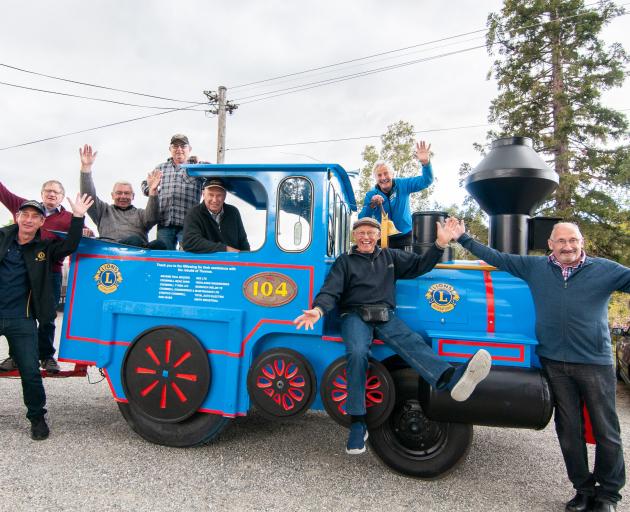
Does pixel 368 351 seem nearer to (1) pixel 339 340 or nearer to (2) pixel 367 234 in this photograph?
(1) pixel 339 340

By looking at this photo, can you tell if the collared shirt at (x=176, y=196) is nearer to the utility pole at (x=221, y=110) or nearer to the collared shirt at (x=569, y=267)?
the collared shirt at (x=569, y=267)

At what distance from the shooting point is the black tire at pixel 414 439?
317 cm

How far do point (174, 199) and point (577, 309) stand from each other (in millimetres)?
3541

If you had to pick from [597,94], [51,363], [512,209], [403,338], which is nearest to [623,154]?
[597,94]

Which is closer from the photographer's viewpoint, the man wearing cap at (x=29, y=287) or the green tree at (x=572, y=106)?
the man wearing cap at (x=29, y=287)

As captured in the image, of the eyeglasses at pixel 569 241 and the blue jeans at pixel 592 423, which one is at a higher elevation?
the eyeglasses at pixel 569 241

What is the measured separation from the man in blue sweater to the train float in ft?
0.58

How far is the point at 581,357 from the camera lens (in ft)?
9.33

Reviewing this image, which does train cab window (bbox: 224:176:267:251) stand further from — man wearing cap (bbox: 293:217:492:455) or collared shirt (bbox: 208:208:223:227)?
man wearing cap (bbox: 293:217:492:455)

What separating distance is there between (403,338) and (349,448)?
2.74 feet

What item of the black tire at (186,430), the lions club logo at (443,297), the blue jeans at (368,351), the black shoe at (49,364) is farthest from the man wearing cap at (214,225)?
the black shoe at (49,364)

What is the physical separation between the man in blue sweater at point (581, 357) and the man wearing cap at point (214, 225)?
2396mm

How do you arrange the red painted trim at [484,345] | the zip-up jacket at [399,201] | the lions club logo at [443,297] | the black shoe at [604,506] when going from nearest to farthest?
the black shoe at [604,506]
the red painted trim at [484,345]
the lions club logo at [443,297]
the zip-up jacket at [399,201]

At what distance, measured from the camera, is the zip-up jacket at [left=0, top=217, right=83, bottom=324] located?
12.2ft
